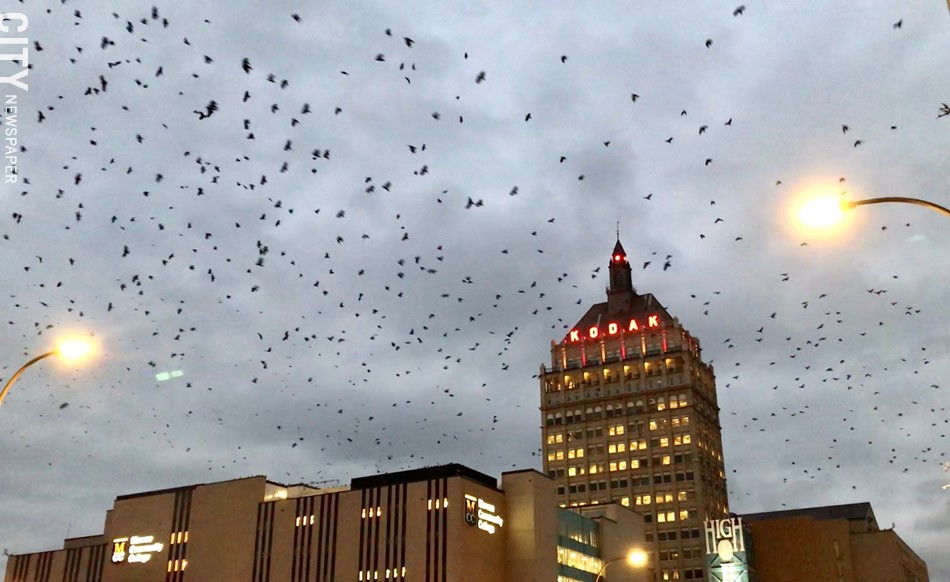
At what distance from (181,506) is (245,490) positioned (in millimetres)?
10676

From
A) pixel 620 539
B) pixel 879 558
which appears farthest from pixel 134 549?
pixel 879 558

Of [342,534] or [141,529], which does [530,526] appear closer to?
[342,534]

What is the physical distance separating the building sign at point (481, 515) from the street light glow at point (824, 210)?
3385 inches

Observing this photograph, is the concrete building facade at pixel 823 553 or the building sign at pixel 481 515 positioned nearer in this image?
the building sign at pixel 481 515

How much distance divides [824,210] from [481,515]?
8915 centimetres

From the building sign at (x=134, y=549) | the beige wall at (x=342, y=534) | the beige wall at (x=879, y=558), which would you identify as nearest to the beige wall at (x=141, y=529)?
the beige wall at (x=342, y=534)

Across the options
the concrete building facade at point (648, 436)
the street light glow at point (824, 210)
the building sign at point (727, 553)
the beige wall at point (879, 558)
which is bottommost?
the street light glow at point (824, 210)

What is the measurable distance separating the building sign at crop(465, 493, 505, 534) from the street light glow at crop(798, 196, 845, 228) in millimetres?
85973

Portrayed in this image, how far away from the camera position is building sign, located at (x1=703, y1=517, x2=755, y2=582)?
380 feet

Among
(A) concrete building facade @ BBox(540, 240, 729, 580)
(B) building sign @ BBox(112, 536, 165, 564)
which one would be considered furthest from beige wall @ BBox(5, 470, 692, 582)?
(A) concrete building facade @ BBox(540, 240, 729, 580)

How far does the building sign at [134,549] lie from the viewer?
118625mm

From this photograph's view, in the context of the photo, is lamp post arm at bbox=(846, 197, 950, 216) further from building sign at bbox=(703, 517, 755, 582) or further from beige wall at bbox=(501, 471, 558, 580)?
building sign at bbox=(703, 517, 755, 582)

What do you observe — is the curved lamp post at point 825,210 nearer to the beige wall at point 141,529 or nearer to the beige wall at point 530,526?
the beige wall at point 530,526

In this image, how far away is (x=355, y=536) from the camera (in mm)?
104375
